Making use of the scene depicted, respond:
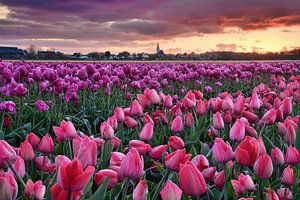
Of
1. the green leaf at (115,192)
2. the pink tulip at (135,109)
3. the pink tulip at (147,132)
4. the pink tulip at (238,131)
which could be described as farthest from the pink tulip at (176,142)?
the pink tulip at (135,109)

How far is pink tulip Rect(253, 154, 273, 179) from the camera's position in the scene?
69.5 inches

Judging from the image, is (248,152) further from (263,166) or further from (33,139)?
(33,139)

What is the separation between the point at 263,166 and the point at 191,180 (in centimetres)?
41

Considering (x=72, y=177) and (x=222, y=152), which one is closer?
(x=72, y=177)

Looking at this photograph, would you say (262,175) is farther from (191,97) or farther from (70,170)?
(191,97)

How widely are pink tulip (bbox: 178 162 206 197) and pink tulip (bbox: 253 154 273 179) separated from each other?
35 centimetres

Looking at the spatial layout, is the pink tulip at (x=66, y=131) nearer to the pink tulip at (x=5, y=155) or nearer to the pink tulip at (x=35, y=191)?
the pink tulip at (x=5, y=155)

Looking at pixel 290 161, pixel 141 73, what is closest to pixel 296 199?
pixel 290 161

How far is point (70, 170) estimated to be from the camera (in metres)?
1.29

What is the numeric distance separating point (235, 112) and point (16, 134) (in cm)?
194

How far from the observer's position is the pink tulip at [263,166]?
5.79 feet

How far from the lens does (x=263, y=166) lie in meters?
1.78

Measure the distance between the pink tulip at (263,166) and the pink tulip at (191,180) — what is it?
346 mm

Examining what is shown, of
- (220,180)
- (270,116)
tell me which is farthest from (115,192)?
(270,116)
